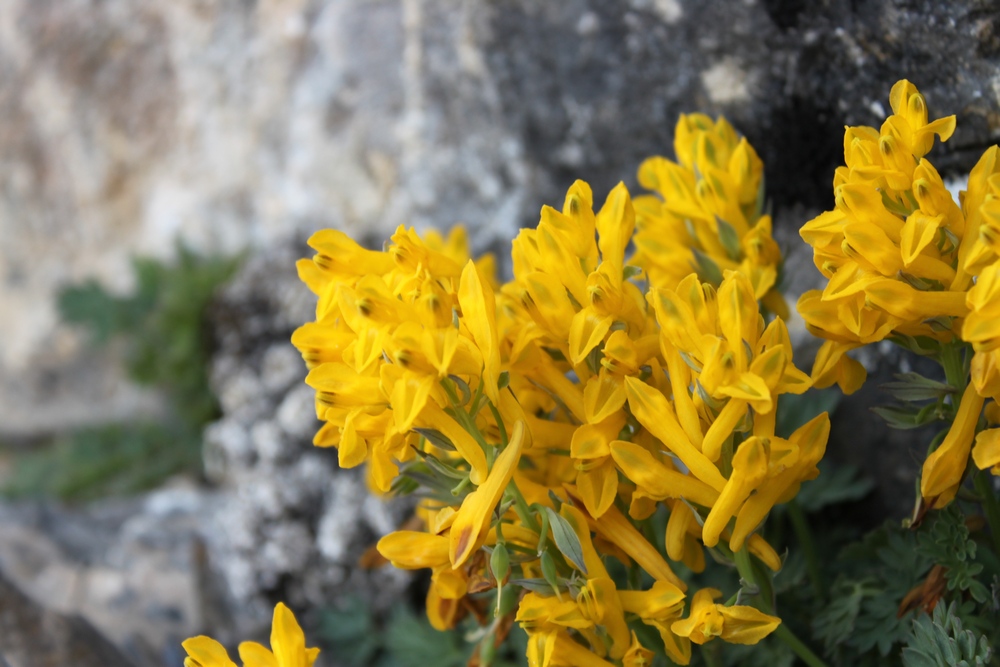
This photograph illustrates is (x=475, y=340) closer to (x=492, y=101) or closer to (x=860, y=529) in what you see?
(x=860, y=529)

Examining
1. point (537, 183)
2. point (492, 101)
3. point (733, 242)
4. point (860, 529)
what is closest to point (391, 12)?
point (492, 101)

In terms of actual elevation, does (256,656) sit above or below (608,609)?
above

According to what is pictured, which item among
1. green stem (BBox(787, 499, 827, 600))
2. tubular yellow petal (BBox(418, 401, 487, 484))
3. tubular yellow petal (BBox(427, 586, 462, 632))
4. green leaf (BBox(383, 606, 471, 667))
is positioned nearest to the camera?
tubular yellow petal (BBox(418, 401, 487, 484))

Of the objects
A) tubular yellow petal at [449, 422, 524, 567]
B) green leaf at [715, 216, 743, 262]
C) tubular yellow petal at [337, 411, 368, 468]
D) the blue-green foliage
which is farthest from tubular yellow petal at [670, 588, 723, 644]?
the blue-green foliage

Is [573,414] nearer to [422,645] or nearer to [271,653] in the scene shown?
[271,653]

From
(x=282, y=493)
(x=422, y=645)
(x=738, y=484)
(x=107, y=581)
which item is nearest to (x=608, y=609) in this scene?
(x=738, y=484)

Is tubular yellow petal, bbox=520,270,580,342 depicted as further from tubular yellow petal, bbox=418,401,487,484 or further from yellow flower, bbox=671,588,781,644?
yellow flower, bbox=671,588,781,644

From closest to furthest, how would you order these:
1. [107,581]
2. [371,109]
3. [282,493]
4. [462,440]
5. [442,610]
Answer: [462,440] < [442,610] < [282,493] < [107,581] < [371,109]
